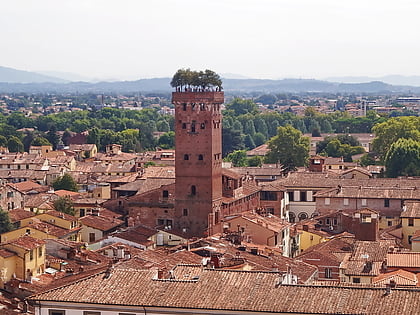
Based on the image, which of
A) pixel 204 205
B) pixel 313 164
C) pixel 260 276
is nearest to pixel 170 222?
pixel 204 205

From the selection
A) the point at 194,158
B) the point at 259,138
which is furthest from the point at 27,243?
the point at 259,138

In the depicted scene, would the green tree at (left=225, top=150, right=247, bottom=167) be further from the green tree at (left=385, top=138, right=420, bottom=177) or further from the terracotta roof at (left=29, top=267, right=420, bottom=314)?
the terracotta roof at (left=29, top=267, right=420, bottom=314)

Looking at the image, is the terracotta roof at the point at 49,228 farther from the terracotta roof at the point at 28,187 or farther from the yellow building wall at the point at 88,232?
the terracotta roof at the point at 28,187

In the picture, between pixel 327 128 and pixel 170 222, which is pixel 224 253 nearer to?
pixel 170 222

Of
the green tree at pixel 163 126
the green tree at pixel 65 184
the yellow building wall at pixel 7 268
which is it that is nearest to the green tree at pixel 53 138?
the green tree at pixel 163 126

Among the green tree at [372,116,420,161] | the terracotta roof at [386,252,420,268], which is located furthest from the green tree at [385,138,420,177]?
the terracotta roof at [386,252,420,268]

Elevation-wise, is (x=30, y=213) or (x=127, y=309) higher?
→ (x=127, y=309)
